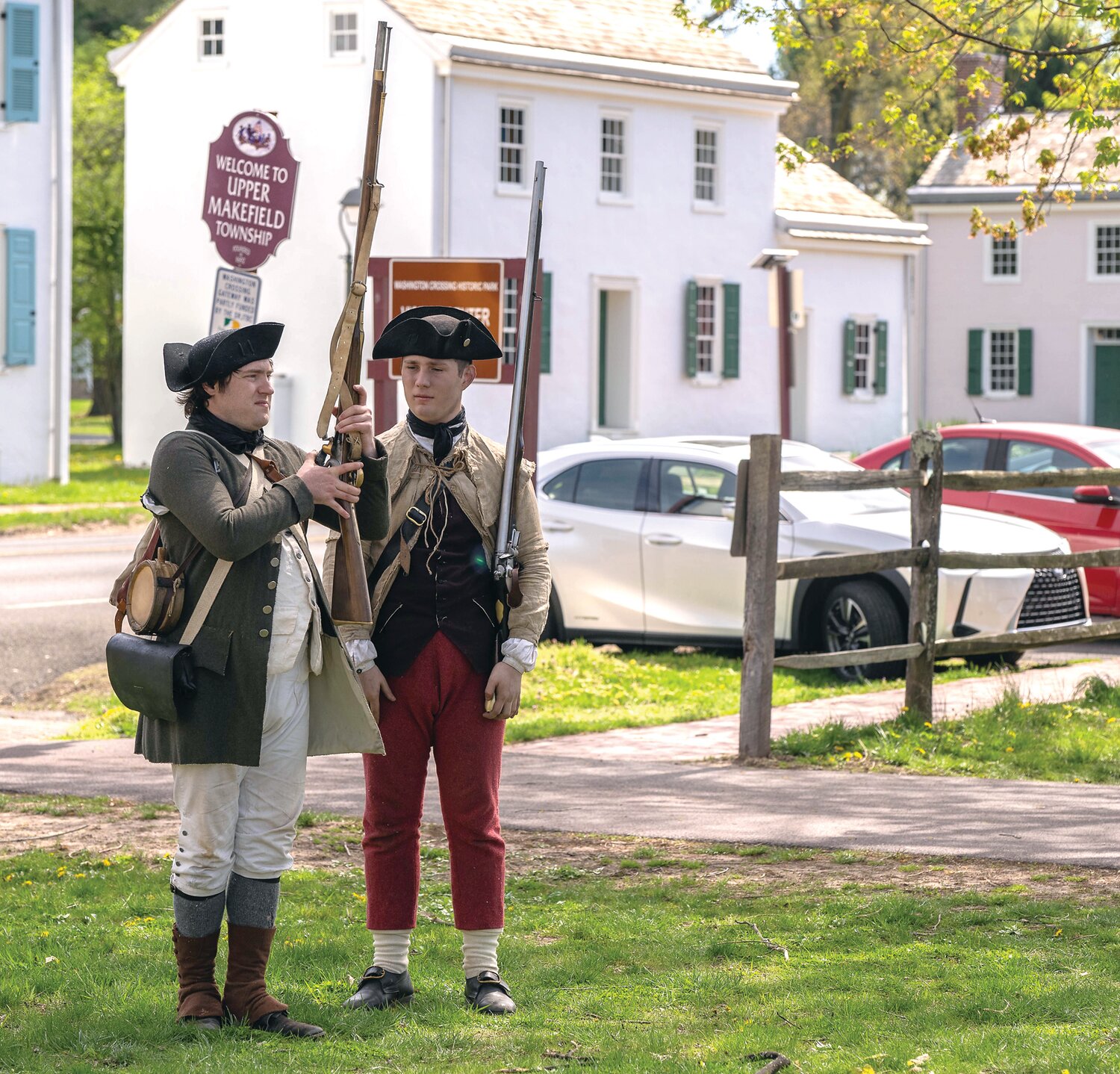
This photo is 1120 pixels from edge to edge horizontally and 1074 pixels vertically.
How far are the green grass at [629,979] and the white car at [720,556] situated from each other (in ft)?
17.5

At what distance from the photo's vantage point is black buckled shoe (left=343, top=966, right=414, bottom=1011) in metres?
5.11

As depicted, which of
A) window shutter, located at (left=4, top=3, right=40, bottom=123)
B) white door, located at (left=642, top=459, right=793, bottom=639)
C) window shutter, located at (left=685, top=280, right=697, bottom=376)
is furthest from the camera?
window shutter, located at (left=685, top=280, right=697, bottom=376)

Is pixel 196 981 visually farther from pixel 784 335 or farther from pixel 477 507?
pixel 784 335

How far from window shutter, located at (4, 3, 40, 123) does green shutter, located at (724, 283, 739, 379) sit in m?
13.5

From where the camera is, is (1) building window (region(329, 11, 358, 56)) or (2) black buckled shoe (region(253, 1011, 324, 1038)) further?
(1) building window (region(329, 11, 358, 56))

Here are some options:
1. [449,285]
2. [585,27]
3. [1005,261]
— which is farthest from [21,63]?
[1005,261]

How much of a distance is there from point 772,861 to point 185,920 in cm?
281

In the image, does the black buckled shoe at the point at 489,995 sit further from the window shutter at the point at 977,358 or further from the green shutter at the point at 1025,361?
the window shutter at the point at 977,358

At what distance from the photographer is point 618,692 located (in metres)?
12.1

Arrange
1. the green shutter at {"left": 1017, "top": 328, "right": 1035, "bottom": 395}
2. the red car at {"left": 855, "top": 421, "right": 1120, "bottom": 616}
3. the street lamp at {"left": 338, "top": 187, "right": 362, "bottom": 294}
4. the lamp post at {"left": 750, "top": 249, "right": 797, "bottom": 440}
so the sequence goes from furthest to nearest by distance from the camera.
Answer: the green shutter at {"left": 1017, "top": 328, "right": 1035, "bottom": 395}, the street lamp at {"left": 338, "top": 187, "right": 362, "bottom": 294}, the lamp post at {"left": 750, "top": 249, "right": 797, "bottom": 440}, the red car at {"left": 855, "top": 421, "right": 1120, "bottom": 616}

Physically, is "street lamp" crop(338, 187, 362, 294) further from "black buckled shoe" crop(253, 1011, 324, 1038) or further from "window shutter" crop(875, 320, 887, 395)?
"black buckled shoe" crop(253, 1011, 324, 1038)

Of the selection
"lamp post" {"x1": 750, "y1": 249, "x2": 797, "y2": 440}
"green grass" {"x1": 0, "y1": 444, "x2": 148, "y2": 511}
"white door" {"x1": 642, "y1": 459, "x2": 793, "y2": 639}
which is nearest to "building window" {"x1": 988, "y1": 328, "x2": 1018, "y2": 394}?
"green grass" {"x1": 0, "y1": 444, "x2": 148, "y2": 511}

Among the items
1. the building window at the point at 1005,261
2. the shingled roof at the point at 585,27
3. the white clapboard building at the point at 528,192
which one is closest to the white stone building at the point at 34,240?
the white clapboard building at the point at 528,192

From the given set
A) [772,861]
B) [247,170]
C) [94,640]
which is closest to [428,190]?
[94,640]
